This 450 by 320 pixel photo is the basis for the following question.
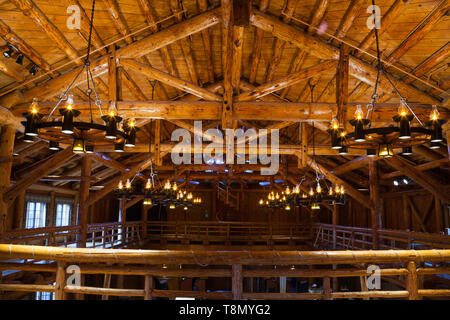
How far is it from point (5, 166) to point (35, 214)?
22.2 ft

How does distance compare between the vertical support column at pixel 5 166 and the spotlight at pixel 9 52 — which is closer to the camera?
the spotlight at pixel 9 52

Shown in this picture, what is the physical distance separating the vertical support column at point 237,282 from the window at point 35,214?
11.4m

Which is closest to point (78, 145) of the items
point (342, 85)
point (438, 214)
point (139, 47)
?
point (139, 47)

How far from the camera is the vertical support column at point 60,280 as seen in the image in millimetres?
2457

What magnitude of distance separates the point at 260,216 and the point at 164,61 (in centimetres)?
1349

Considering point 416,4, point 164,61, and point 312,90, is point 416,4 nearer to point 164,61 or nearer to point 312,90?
point 312,90

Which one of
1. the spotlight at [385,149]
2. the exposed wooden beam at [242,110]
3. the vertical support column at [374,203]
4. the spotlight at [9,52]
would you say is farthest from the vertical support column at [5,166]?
the vertical support column at [374,203]

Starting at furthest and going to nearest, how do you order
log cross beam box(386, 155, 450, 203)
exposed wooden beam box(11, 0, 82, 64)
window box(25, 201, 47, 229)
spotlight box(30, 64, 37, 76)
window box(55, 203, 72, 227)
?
window box(55, 203, 72, 227) → window box(25, 201, 47, 229) → log cross beam box(386, 155, 450, 203) → spotlight box(30, 64, 37, 76) → exposed wooden beam box(11, 0, 82, 64)

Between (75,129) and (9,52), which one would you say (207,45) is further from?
(75,129)

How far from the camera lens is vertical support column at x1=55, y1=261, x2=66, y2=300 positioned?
2.46m

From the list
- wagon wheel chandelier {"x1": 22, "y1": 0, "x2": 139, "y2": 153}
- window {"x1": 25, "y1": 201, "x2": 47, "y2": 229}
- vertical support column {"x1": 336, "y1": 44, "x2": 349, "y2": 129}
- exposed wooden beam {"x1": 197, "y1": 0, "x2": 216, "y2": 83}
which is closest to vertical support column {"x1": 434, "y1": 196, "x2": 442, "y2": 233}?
vertical support column {"x1": 336, "y1": 44, "x2": 349, "y2": 129}

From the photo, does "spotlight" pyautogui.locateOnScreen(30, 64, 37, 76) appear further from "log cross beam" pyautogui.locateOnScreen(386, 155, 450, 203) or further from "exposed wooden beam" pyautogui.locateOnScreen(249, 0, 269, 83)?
"log cross beam" pyautogui.locateOnScreen(386, 155, 450, 203)

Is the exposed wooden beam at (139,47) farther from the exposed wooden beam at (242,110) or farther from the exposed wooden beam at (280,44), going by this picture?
the exposed wooden beam at (280,44)

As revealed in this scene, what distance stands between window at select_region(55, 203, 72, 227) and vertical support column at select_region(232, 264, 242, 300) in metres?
13.1
